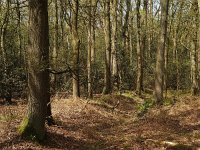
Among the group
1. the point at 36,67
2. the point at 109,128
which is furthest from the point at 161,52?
the point at 36,67

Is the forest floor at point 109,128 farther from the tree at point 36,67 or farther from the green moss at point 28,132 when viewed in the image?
the tree at point 36,67

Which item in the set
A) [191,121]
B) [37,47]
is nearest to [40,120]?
[37,47]

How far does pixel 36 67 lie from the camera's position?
37.0 ft

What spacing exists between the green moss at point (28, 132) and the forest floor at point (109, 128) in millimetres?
192

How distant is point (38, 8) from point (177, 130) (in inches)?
306

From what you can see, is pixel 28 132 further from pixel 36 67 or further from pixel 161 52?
pixel 161 52

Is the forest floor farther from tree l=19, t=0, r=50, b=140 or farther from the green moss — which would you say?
tree l=19, t=0, r=50, b=140

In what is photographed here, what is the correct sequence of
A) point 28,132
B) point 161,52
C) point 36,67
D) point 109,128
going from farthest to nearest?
point 161,52
point 109,128
point 36,67
point 28,132

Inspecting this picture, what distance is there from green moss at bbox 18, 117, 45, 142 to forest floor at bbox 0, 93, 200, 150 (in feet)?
0.63

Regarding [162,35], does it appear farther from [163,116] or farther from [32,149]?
[32,149]

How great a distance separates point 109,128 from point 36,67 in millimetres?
6530

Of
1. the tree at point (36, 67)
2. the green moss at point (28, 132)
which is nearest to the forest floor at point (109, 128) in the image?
the green moss at point (28, 132)

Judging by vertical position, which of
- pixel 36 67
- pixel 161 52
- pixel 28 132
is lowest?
pixel 28 132

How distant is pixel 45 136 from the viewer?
455 inches
